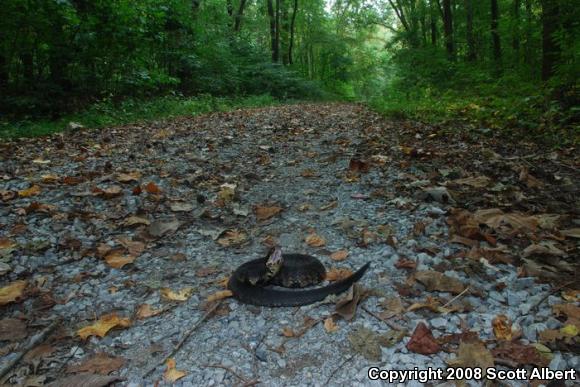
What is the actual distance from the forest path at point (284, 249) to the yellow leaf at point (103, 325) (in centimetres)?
1

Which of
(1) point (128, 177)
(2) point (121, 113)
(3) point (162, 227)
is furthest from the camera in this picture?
(2) point (121, 113)

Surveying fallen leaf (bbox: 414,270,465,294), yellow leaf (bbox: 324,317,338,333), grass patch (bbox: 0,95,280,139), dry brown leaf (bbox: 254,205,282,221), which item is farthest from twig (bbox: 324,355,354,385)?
grass patch (bbox: 0,95,280,139)

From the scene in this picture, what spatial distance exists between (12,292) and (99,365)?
100 centimetres

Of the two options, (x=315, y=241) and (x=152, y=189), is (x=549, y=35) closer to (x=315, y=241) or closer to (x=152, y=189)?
(x=315, y=241)

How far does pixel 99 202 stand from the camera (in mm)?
4074

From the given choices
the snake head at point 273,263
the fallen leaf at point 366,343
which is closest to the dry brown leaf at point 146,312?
the snake head at point 273,263

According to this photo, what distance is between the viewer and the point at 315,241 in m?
3.27

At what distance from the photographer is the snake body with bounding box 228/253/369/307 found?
2.44 meters

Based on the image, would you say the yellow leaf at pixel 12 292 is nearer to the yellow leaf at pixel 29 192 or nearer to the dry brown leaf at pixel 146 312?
the dry brown leaf at pixel 146 312

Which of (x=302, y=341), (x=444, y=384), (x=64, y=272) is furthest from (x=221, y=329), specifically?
(x=64, y=272)

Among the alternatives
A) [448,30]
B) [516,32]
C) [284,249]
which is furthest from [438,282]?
[448,30]

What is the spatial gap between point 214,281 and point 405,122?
6.71 m

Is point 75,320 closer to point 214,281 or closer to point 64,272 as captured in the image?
point 64,272

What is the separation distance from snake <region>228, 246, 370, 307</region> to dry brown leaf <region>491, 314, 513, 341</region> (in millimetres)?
788
